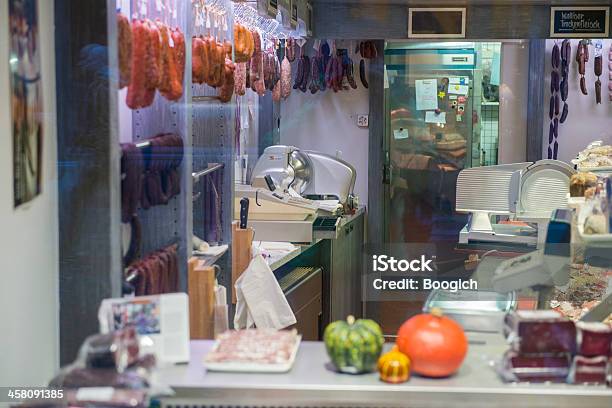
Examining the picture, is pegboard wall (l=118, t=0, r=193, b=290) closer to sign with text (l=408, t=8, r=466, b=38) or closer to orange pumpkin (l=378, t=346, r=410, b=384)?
orange pumpkin (l=378, t=346, r=410, b=384)

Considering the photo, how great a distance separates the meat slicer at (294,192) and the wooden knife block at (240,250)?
1.14 meters

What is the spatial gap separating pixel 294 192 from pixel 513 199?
202cm

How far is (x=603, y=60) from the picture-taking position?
23.5 ft

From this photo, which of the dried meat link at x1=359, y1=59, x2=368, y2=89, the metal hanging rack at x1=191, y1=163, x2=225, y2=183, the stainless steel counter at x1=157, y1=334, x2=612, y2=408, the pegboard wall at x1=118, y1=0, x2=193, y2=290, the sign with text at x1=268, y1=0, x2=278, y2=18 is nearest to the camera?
the stainless steel counter at x1=157, y1=334, x2=612, y2=408

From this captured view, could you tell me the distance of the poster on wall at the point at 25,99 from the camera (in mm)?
2295

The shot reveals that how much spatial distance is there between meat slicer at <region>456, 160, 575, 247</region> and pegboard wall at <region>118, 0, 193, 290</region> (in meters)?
1.38

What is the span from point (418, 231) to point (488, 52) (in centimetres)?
140

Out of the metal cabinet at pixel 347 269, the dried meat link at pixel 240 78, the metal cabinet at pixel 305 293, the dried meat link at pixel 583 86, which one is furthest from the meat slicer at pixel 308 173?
the dried meat link at pixel 583 86

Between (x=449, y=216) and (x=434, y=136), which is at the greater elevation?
(x=434, y=136)

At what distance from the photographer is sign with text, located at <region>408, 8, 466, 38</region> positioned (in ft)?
21.4

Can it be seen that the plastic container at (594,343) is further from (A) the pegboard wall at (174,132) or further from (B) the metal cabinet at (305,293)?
(B) the metal cabinet at (305,293)

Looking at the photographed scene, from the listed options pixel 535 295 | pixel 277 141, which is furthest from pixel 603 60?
pixel 535 295

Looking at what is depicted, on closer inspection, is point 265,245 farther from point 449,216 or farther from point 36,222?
point 36,222

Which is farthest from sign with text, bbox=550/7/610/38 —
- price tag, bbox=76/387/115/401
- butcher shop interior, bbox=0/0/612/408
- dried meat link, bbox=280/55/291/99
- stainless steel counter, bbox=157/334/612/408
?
price tag, bbox=76/387/115/401
